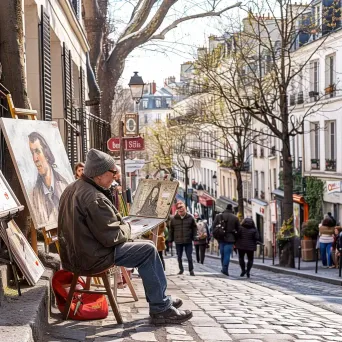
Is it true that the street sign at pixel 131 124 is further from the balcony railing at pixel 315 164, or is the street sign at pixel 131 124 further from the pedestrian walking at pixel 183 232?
the balcony railing at pixel 315 164

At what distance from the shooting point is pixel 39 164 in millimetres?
8078

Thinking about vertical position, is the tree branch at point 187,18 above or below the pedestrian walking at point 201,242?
above

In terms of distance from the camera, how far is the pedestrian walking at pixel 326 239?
23.9m

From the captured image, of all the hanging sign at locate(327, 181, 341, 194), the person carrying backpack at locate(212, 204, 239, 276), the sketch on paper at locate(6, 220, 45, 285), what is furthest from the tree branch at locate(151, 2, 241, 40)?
the sketch on paper at locate(6, 220, 45, 285)

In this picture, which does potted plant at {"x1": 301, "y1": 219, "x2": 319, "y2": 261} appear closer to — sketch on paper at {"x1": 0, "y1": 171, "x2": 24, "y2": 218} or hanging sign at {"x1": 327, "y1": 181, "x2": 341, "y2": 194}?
hanging sign at {"x1": 327, "y1": 181, "x2": 341, "y2": 194}

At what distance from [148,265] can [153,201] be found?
10.3ft

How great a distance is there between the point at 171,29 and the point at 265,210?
25.0m

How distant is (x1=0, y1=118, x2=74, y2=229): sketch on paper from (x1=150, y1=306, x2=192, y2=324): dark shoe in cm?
135

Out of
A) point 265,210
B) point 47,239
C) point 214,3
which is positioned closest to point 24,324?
point 47,239

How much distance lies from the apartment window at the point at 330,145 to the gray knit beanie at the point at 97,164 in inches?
1130

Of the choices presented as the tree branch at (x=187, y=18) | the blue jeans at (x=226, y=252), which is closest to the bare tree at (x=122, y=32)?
the tree branch at (x=187, y=18)

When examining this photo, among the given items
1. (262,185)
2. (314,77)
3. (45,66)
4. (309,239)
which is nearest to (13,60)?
(45,66)

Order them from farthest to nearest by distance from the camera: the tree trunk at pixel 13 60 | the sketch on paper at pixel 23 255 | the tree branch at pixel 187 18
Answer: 1. the tree branch at pixel 187 18
2. the tree trunk at pixel 13 60
3. the sketch on paper at pixel 23 255

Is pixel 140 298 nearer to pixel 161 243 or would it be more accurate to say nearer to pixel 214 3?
pixel 161 243
